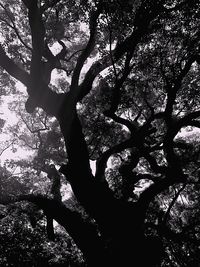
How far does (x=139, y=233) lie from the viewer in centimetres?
634

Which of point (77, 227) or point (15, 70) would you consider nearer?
point (77, 227)

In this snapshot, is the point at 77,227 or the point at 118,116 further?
the point at 118,116

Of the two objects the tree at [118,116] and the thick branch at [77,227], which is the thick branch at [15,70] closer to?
the tree at [118,116]

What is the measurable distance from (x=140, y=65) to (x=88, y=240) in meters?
7.42

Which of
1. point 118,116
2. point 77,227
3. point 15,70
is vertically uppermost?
point 15,70

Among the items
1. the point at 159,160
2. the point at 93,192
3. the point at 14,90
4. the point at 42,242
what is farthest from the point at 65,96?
the point at 159,160

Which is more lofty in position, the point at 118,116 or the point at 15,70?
the point at 15,70

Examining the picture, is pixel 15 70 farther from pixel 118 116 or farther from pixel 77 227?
pixel 77 227

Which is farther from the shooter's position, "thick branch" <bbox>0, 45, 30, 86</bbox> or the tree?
"thick branch" <bbox>0, 45, 30, 86</bbox>

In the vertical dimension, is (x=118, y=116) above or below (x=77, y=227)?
above

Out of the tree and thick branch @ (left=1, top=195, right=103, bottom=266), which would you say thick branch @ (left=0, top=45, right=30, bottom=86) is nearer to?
the tree

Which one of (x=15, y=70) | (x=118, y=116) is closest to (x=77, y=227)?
(x=118, y=116)

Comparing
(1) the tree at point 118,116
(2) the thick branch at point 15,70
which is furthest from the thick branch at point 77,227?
(2) the thick branch at point 15,70

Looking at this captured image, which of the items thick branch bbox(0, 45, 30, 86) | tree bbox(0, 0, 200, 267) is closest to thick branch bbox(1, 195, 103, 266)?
tree bbox(0, 0, 200, 267)
